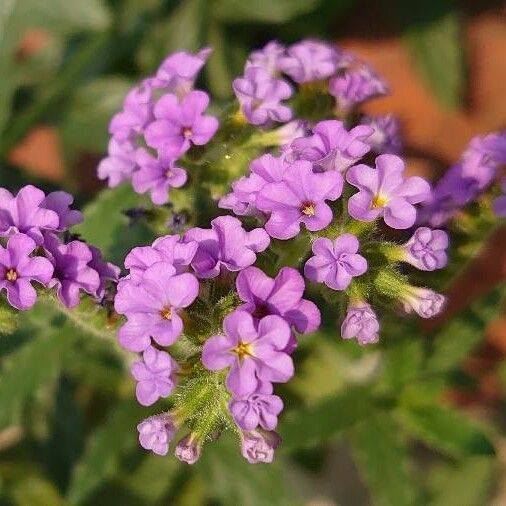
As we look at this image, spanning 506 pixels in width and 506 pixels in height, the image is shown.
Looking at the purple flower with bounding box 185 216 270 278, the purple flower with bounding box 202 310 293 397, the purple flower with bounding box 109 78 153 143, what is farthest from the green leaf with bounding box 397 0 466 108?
the purple flower with bounding box 202 310 293 397

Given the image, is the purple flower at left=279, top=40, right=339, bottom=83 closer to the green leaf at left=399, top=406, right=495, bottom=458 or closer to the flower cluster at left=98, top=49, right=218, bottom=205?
the flower cluster at left=98, top=49, right=218, bottom=205

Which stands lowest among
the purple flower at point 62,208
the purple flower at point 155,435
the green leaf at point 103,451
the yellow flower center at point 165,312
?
the green leaf at point 103,451

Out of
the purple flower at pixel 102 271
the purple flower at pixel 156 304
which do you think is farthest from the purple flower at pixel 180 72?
the purple flower at pixel 156 304

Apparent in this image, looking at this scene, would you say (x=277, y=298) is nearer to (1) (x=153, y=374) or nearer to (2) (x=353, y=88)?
(1) (x=153, y=374)

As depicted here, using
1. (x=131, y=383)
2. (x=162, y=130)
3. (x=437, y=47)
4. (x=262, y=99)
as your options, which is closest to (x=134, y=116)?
(x=162, y=130)

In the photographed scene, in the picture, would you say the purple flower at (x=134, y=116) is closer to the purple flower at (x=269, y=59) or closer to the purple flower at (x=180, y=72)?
the purple flower at (x=180, y=72)

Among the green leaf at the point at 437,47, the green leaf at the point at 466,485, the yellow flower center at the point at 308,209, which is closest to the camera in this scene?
the yellow flower center at the point at 308,209

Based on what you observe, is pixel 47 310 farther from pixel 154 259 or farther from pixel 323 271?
pixel 323 271
